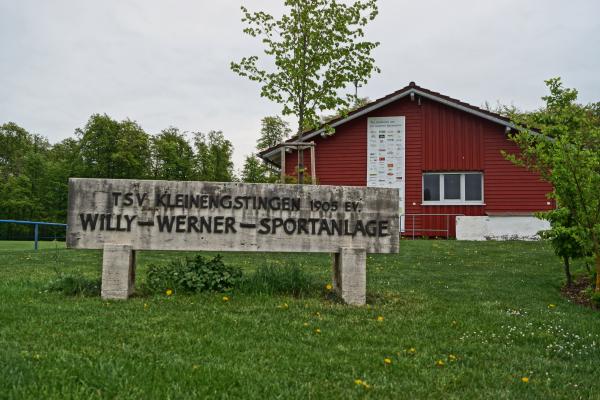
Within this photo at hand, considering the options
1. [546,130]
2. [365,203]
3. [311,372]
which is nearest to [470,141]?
[546,130]

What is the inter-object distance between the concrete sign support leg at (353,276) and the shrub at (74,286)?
3.27 metres

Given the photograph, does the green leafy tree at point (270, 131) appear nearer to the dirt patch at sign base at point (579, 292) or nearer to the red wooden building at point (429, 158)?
the red wooden building at point (429, 158)

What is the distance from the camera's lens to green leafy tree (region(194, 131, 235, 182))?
4594 cm

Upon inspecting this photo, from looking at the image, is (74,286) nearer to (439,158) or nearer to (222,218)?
(222,218)

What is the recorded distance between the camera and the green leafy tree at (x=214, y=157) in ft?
151

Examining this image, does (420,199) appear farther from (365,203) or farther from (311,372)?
(311,372)

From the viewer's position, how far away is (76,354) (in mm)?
3918

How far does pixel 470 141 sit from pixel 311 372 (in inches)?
726

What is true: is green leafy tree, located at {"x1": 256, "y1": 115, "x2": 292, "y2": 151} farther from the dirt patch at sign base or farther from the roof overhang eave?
the dirt patch at sign base

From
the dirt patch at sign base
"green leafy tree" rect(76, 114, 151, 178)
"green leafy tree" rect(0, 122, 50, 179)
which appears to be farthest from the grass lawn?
"green leafy tree" rect(0, 122, 50, 179)

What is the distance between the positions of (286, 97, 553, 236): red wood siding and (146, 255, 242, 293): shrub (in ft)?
45.9

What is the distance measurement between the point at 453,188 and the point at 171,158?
30.3 meters

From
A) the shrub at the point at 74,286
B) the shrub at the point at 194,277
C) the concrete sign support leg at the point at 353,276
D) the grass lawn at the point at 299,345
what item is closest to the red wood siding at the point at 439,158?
the grass lawn at the point at 299,345

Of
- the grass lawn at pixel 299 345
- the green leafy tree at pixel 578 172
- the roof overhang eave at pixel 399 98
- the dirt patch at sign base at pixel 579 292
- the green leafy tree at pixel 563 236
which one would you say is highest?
the roof overhang eave at pixel 399 98
